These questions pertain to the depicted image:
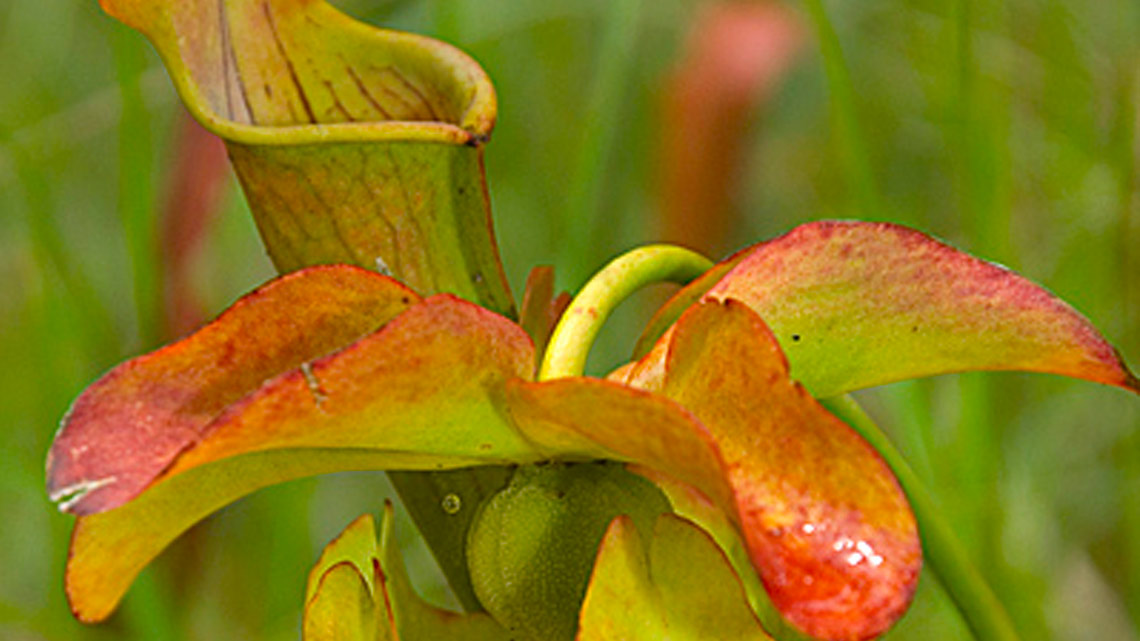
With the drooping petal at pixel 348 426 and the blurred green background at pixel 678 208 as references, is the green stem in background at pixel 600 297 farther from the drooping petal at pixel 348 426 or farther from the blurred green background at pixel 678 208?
the blurred green background at pixel 678 208

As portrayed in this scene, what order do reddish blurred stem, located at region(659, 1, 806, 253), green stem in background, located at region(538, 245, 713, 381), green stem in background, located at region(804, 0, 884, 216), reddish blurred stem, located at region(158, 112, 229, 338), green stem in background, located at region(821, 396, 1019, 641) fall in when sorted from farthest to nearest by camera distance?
reddish blurred stem, located at region(659, 1, 806, 253), reddish blurred stem, located at region(158, 112, 229, 338), green stem in background, located at region(804, 0, 884, 216), green stem in background, located at region(821, 396, 1019, 641), green stem in background, located at region(538, 245, 713, 381)

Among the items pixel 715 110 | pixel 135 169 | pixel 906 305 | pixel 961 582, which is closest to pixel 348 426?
pixel 906 305

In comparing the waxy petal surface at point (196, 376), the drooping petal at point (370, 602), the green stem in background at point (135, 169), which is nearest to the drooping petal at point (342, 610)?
the drooping petal at point (370, 602)

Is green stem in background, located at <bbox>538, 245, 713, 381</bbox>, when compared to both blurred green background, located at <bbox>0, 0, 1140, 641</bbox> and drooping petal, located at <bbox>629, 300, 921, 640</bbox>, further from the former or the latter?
blurred green background, located at <bbox>0, 0, 1140, 641</bbox>

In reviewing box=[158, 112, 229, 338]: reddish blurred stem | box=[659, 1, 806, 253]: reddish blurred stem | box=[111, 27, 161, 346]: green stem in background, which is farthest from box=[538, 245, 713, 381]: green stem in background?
box=[659, 1, 806, 253]: reddish blurred stem

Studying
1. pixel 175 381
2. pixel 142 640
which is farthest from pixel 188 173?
pixel 175 381

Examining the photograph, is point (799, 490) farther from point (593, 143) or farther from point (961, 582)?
point (593, 143)
